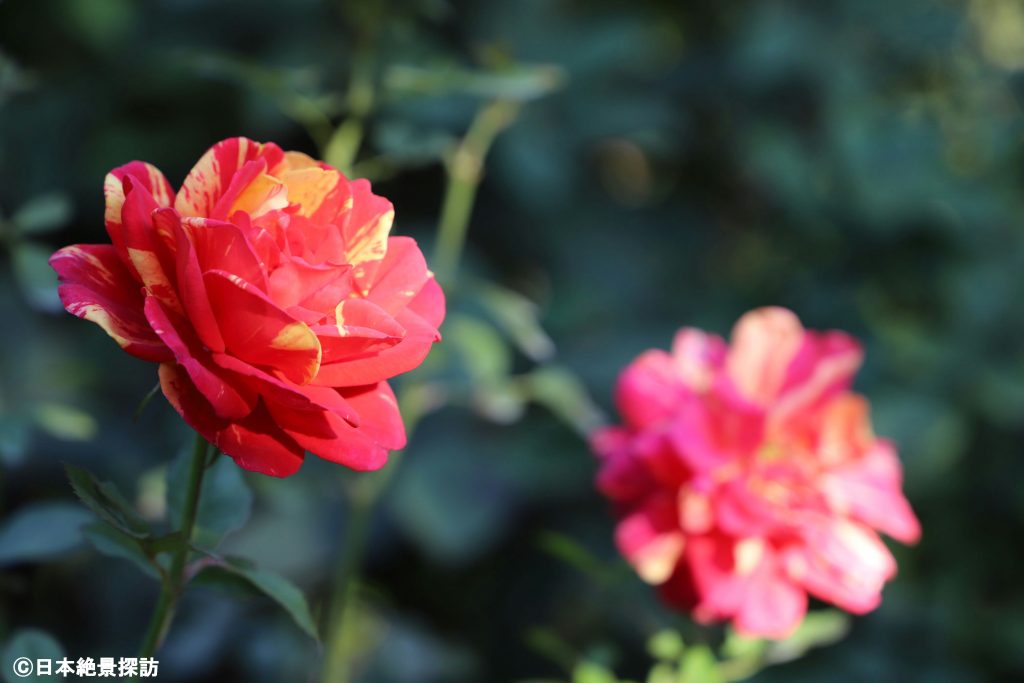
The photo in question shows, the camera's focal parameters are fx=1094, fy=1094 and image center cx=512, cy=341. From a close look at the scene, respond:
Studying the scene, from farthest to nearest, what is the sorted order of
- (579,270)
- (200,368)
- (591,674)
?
(579,270)
(591,674)
(200,368)

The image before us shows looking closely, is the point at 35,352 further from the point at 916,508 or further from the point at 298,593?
the point at 916,508

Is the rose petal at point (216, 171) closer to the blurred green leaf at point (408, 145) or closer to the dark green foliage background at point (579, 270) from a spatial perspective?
the blurred green leaf at point (408, 145)

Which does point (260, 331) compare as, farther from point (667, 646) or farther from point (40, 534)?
point (667, 646)

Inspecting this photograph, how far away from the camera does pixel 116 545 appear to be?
0.46m

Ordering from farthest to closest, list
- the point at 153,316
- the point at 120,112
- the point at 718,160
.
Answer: the point at 718,160 < the point at 120,112 < the point at 153,316

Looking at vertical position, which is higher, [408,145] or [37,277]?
[408,145]

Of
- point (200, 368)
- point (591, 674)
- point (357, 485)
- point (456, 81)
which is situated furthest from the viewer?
point (357, 485)

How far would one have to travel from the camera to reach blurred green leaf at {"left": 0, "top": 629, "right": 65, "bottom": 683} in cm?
43

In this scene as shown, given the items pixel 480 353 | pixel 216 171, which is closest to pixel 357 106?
pixel 480 353

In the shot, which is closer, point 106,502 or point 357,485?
point 106,502

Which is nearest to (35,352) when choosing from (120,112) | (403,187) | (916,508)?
(120,112)

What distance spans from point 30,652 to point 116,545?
5cm

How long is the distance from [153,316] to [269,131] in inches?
37.6

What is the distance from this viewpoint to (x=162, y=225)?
14.9 inches
